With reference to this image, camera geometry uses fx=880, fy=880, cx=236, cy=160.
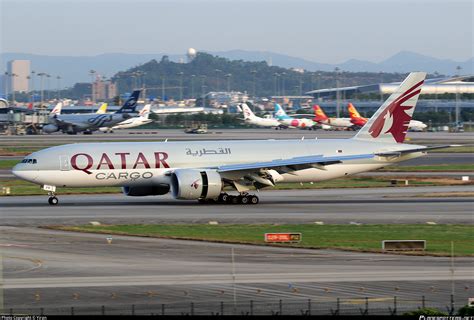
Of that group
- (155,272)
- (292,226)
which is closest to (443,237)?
(292,226)

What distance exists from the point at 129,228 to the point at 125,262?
9666 millimetres

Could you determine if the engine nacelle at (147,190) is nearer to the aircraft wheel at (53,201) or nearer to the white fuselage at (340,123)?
the aircraft wheel at (53,201)

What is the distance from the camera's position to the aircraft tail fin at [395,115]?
201ft

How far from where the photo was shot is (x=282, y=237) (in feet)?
131

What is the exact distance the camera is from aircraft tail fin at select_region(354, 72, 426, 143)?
6138 cm

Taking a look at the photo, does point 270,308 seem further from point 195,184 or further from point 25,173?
point 25,173

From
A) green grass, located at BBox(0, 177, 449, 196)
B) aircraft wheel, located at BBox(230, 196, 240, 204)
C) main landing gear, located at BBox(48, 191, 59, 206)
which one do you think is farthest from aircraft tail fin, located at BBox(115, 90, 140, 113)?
aircraft wheel, located at BBox(230, 196, 240, 204)

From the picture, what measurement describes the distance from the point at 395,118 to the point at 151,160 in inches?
697

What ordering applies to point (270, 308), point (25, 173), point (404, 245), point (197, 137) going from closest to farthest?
point (270, 308) < point (404, 245) < point (25, 173) < point (197, 137)

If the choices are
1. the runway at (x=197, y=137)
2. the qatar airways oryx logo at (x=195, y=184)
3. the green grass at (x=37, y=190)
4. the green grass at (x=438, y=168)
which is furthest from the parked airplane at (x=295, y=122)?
the qatar airways oryx logo at (x=195, y=184)

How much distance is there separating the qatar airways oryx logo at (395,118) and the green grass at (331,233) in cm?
1747

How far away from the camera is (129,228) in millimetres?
44344

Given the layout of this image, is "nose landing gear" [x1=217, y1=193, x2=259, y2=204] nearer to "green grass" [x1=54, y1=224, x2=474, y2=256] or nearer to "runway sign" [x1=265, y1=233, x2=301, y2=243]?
"green grass" [x1=54, y1=224, x2=474, y2=256]

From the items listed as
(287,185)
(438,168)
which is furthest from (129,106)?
(287,185)
